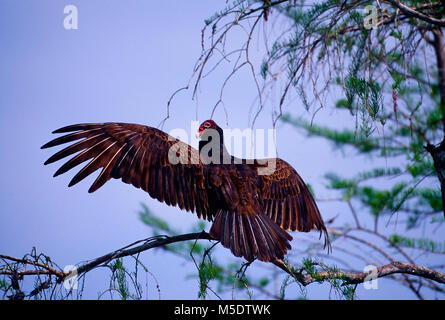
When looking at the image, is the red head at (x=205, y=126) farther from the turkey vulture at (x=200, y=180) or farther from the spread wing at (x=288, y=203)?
the spread wing at (x=288, y=203)

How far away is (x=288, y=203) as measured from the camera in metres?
3.12

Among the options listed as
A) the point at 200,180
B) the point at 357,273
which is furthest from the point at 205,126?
the point at 357,273

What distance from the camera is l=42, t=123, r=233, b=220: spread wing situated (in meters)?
2.68

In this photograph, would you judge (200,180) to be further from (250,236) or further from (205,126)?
(205,126)

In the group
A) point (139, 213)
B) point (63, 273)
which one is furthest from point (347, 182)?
point (63, 273)

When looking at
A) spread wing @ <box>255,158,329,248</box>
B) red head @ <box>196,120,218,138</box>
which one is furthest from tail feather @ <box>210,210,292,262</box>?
red head @ <box>196,120,218,138</box>

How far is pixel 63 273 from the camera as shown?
2.01 metres

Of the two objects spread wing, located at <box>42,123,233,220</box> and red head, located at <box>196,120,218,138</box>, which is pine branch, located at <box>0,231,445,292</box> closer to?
spread wing, located at <box>42,123,233,220</box>

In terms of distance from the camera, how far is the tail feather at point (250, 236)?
93.6 inches

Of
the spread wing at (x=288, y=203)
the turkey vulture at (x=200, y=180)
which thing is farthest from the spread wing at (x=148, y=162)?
the spread wing at (x=288, y=203)

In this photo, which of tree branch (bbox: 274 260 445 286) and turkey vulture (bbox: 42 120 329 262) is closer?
tree branch (bbox: 274 260 445 286)

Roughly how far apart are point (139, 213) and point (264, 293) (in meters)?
1.84

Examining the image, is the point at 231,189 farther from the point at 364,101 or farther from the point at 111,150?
the point at 364,101

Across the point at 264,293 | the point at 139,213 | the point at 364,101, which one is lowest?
the point at 264,293
